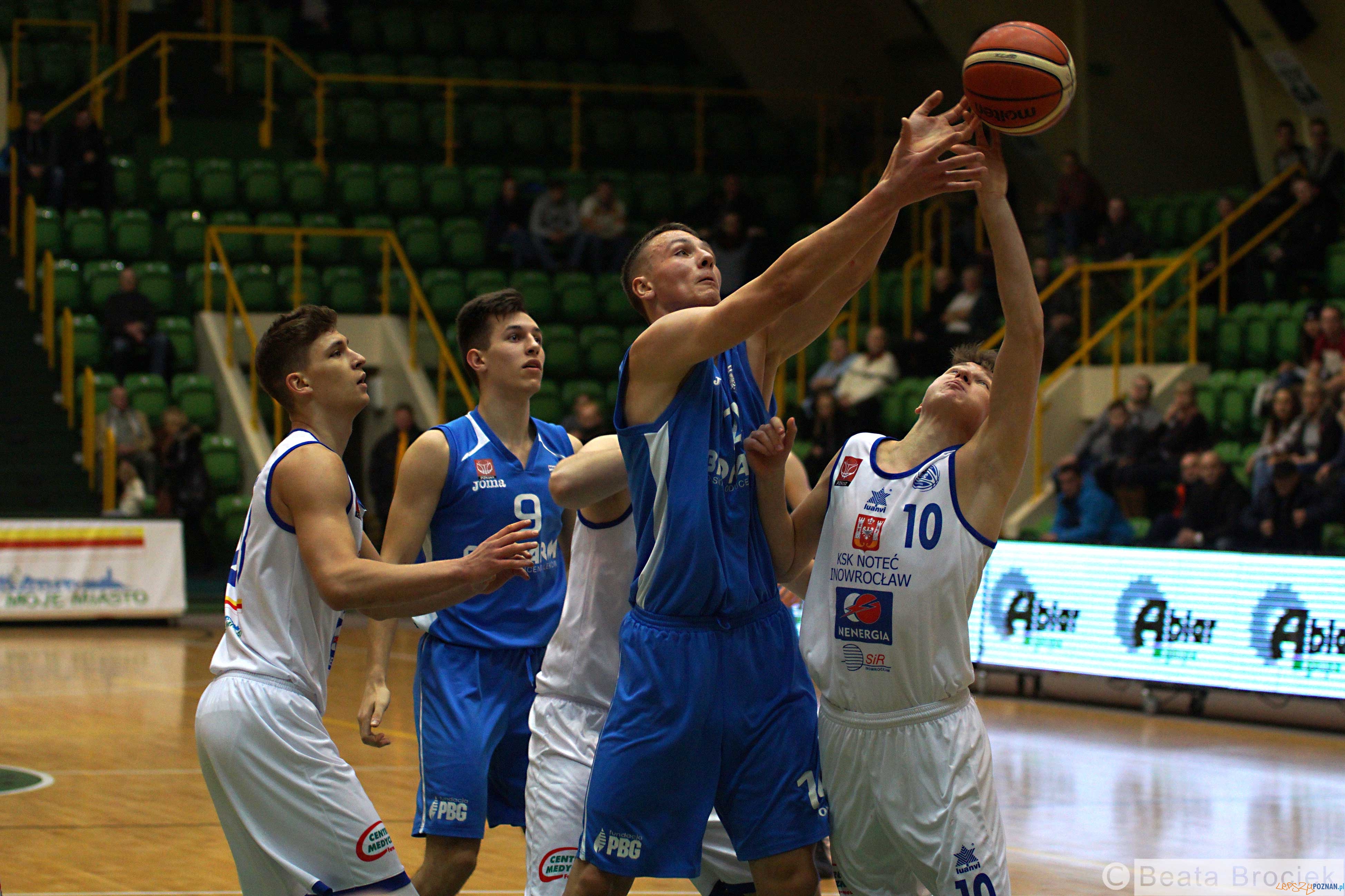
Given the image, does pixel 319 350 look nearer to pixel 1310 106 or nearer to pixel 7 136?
pixel 1310 106

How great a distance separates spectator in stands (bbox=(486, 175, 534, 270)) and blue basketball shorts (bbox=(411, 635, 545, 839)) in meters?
14.0

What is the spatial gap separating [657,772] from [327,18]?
2017cm

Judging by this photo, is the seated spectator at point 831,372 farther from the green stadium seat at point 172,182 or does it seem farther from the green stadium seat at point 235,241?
the green stadium seat at point 172,182

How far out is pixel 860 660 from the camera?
3873mm

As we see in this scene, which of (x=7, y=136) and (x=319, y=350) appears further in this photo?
(x=7, y=136)

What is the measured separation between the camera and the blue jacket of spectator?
1271cm

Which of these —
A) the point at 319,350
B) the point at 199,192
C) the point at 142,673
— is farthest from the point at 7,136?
the point at 319,350

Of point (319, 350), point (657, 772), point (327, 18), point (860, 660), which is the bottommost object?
point (657, 772)

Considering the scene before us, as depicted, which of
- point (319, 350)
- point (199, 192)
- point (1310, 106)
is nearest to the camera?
point (319, 350)

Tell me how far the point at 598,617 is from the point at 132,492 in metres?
12.2

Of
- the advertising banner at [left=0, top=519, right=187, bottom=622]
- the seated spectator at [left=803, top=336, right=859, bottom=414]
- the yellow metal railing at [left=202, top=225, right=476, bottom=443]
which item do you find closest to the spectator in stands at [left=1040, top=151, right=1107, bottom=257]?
the seated spectator at [left=803, top=336, right=859, bottom=414]

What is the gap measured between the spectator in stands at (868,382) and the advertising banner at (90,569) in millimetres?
6226

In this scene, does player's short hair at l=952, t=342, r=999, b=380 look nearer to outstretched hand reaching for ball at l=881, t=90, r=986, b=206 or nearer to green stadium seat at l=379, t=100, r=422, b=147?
outstretched hand reaching for ball at l=881, t=90, r=986, b=206

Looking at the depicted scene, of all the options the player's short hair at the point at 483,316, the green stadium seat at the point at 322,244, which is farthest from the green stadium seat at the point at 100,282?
the player's short hair at the point at 483,316
